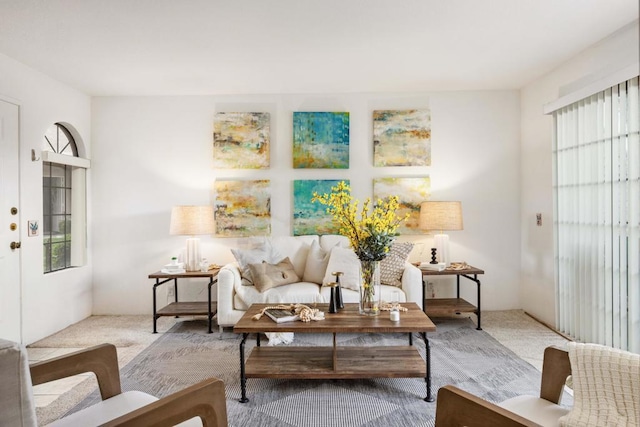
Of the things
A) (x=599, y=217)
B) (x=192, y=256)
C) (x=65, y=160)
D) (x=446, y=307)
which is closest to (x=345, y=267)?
(x=446, y=307)

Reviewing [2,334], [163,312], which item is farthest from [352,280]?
[2,334]

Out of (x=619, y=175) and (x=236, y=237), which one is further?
(x=236, y=237)

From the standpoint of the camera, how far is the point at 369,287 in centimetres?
270

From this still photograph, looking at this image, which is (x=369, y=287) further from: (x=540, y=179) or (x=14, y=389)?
(x=540, y=179)

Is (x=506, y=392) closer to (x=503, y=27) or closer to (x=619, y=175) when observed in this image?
(x=619, y=175)

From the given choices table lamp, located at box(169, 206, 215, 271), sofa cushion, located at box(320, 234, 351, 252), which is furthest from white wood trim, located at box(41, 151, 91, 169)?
sofa cushion, located at box(320, 234, 351, 252)

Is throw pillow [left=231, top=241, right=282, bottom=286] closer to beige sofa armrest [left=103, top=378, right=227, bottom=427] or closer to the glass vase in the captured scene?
the glass vase

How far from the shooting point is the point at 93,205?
4.51 meters

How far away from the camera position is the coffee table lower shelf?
2.44m

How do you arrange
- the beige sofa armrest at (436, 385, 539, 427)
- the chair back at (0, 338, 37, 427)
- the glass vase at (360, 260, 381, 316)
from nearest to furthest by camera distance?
1. the chair back at (0, 338, 37, 427)
2. the beige sofa armrest at (436, 385, 539, 427)
3. the glass vase at (360, 260, 381, 316)

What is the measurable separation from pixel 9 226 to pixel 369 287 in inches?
124

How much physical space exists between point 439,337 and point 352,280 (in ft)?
3.15

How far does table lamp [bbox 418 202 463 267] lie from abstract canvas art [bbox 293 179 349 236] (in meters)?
1.00

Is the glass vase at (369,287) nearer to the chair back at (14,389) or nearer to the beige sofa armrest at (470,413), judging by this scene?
the beige sofa armrest at (470,413)
